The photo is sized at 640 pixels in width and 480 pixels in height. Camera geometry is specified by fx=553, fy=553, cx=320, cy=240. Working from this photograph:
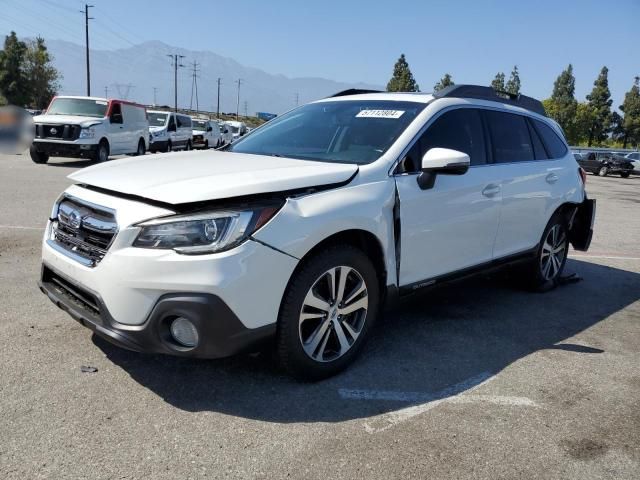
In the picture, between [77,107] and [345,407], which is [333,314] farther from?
[77,107]

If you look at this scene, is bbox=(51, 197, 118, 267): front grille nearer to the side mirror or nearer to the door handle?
the side mirror

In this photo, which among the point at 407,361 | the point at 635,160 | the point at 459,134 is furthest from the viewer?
the point at 635,160

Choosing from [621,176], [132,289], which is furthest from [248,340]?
[621,176]

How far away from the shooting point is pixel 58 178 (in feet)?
41.3

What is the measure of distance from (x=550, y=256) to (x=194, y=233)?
4.13m

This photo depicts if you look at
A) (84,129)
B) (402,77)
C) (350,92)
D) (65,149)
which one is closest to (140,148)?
(84,129)

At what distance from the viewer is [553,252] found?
564 centimetres

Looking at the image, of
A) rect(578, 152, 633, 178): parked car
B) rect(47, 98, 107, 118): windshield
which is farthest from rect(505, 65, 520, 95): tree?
rect(47, 98, 107, 118): windshield

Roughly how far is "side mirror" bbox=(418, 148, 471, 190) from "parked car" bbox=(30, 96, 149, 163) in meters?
12.5

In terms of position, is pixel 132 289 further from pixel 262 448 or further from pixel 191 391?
pixel 262 448

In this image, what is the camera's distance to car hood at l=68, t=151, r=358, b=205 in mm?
2789

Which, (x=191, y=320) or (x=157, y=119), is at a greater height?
(x=157, y=119)

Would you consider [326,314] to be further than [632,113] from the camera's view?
No

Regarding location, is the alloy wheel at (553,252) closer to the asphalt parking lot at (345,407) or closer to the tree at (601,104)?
the asphalt parking lot at (345,407)
